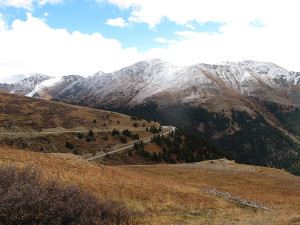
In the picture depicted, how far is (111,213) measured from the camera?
9.10 m

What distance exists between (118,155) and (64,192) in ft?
180

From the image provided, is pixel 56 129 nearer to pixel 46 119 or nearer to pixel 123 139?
pixel 46 119

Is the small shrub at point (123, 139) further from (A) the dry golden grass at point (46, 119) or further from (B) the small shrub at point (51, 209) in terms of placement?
(B) the small shrub at point (51, 209)

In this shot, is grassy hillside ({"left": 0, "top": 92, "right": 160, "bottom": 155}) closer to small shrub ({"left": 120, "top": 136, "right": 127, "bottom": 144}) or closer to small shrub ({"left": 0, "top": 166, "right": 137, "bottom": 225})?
small shrub ({"left": 120, "top": 136, "right": 127, "bottom": 144})

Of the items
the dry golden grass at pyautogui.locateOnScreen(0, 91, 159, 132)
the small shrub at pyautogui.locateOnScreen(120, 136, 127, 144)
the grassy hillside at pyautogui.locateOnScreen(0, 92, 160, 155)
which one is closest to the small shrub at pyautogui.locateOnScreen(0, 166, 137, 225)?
the grassy hillside at pyautogui.locateOnScreen(0, 92, 160, 155)

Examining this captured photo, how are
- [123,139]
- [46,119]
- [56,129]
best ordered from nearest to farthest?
[56,129], [46,119], [123,139]

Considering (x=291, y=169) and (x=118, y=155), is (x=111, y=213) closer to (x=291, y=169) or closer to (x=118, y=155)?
(x=118, y=155)

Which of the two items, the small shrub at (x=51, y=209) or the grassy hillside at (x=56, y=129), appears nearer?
the small shrub at (x=51, y=209)

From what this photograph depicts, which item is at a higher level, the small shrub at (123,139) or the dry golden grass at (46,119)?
the dry golden grass at (46,119)

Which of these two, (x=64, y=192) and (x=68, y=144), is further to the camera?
(x=68, y=144)

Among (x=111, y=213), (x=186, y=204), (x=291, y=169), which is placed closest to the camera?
(x=111, y=213)

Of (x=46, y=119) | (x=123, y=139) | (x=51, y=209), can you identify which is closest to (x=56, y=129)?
(x=46, y=119)

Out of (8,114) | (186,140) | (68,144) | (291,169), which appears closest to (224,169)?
(68,144)

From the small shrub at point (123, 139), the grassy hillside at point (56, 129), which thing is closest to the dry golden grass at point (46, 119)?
the grassy hillside at point (56, 129)
